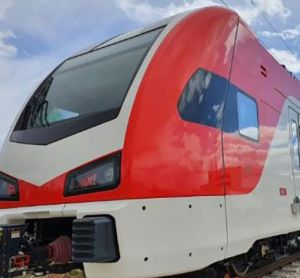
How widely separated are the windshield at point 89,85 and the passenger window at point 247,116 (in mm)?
1167

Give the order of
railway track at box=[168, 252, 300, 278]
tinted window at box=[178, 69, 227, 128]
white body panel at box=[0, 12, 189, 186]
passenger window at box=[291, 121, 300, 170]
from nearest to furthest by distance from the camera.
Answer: white body panel at box=[0, 12, 189, 186] → tinted window at box=[178, 69, 227, 128] → railway track at box=[168, 252, 300, 278] → passenger window at box=[291, 121, 300, 170]

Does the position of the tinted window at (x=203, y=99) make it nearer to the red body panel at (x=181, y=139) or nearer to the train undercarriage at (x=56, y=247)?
the red body panel at (x=181, y=139)

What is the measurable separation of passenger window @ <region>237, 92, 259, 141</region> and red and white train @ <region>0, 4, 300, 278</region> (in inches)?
0.8

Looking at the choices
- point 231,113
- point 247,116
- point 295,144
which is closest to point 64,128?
point 231,113

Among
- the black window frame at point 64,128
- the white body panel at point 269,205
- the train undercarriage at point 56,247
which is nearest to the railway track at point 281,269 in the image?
the white body panel at point 269,205

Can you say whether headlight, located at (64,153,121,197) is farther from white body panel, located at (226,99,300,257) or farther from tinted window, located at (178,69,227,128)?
white body panel, located at (226,99,300,257)

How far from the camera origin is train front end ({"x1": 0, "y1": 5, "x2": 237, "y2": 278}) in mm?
3695

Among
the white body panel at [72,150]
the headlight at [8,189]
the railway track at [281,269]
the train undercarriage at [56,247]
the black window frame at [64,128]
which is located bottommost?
the railway track at [281,269]

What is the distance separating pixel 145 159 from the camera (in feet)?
12.6

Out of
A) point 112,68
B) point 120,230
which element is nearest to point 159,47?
point 112,68

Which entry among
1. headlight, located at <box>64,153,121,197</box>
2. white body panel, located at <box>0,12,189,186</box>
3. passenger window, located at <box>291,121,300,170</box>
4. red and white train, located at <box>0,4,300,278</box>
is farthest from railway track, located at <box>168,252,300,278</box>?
white body panel, located at <box>0,12,189,186</box>

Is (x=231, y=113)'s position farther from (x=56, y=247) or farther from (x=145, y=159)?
(x=56, y=247)

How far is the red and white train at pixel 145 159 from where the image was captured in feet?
12.3

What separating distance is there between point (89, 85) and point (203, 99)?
1.10 meters
